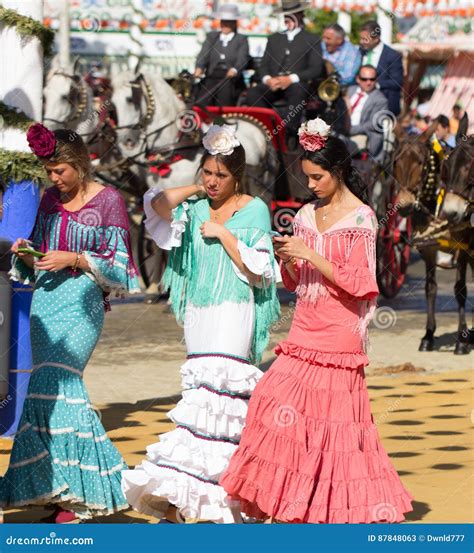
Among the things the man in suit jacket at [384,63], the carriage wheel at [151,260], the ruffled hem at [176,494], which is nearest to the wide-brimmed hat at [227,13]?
the man in suit jacket at [384,63]

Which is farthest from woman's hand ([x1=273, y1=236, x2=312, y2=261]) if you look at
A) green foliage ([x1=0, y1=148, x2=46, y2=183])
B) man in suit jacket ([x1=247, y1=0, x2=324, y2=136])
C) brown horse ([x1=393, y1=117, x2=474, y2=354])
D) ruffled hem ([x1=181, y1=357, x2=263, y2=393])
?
man in suit jacket ([x1=247, y1=0, x2=324, y2=136])

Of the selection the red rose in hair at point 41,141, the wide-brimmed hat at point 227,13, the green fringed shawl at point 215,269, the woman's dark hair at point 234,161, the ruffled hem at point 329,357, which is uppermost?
the wide-brimmed hat at point 227,13

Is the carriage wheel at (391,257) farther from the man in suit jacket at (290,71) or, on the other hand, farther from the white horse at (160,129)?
the white horse at (160,129)

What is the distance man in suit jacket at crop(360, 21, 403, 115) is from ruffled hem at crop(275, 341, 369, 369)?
10384 millimetres

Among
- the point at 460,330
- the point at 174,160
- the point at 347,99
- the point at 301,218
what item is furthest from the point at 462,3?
the point at 301,218

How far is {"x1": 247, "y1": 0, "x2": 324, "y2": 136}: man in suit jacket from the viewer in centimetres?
1561

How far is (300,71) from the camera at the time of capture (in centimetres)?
1570

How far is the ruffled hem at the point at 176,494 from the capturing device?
22.0ft

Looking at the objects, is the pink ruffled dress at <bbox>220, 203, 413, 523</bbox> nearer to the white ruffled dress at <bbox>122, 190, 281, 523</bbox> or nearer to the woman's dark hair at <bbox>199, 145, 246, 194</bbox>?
the white ruffled dress at <bbox>122, 190, 281, 523</bbox>

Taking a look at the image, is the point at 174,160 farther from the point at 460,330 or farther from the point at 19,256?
the point at 19,256

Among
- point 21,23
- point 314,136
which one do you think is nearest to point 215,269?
point 314,136

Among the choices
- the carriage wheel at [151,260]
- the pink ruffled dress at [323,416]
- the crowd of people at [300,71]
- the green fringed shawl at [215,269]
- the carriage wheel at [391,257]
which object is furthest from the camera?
the carriage wheel at [391,257]

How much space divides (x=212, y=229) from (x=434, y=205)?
7.64m

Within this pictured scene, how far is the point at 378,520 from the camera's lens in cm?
660
